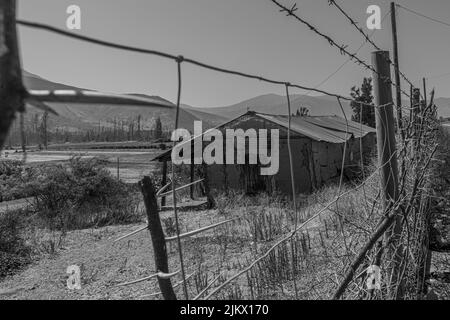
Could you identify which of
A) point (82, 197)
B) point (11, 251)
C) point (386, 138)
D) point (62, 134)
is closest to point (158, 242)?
point (386, 138)

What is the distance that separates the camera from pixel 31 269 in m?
8.65

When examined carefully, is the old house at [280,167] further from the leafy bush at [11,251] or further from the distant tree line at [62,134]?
the leafy bush at [11,251]

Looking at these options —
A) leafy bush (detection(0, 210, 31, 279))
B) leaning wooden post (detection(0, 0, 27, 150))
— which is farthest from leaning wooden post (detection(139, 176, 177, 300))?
leafy bush (detection(0, 210, 31, 279))

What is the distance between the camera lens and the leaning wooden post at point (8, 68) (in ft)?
2.59

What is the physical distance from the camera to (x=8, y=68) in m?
0.80

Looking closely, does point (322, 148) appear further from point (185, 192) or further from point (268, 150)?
point (185, 192)

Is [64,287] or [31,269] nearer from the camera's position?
[64,287]

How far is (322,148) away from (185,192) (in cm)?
620

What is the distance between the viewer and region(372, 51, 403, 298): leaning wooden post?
2.81 meters

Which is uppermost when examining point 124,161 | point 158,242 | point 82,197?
point 124,161

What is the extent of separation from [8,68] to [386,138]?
264 cm

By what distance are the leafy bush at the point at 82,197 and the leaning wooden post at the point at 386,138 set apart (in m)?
11.2

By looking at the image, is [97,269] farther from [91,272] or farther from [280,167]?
[280,167]
